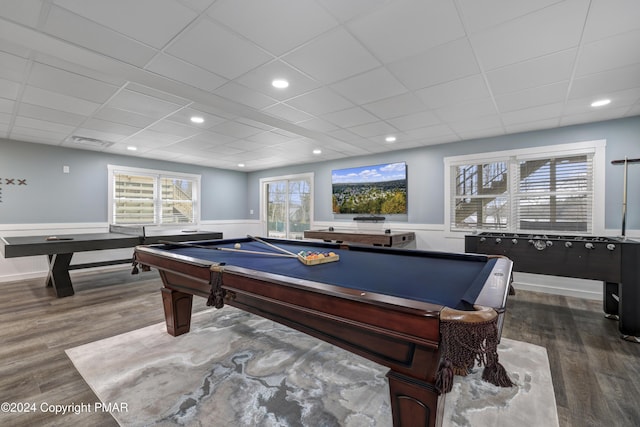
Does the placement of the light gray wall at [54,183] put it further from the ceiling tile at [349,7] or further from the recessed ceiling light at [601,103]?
the recessed ceiling light at [601,103]

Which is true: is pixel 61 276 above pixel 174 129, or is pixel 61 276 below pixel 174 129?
below

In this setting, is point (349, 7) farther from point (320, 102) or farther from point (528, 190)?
point (528, 190)

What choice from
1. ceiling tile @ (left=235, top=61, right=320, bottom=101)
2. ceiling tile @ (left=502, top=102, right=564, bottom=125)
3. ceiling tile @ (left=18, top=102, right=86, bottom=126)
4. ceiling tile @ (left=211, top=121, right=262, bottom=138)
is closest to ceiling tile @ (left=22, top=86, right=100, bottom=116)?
ceiling tile @ (left=18, top=102, right=86, bottom=126)

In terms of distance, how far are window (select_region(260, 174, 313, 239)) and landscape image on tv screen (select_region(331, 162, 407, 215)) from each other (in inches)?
35.2

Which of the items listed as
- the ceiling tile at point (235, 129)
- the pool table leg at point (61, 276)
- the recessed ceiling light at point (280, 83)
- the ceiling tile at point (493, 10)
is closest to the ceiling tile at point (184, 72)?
the recessed ceiling light at point (280, 83)

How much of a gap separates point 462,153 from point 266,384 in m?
4.54

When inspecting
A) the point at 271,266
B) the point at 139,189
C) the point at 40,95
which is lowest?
the point at 271,266

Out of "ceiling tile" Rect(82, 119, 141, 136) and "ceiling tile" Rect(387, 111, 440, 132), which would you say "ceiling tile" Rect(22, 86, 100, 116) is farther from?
"ceiling tile" Rect(387, 111, 440, 132)

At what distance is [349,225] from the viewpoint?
6141mm

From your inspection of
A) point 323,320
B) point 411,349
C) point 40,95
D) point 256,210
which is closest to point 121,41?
point 40,95

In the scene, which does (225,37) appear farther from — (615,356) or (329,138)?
(615,356)

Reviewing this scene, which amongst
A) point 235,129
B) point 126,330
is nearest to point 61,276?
point 126,330

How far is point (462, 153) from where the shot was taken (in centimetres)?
483

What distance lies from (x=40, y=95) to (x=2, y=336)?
2.32 m
